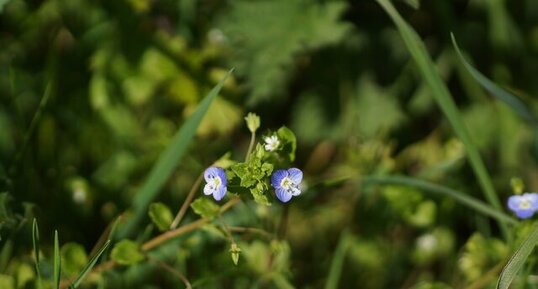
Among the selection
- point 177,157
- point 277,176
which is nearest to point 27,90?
point 177,157

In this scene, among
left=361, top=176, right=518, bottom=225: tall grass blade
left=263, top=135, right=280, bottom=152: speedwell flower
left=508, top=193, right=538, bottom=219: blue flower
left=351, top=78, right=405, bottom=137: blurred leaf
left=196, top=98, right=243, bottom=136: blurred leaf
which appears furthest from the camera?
left=351, top=78, right=405, bottom=137: blurred leaf

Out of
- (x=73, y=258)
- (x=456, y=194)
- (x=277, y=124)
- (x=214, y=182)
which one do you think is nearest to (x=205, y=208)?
(x=214, y=182)

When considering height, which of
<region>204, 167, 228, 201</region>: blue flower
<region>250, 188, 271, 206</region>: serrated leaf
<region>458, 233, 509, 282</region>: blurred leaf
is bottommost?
<region>458, 233, 509, 282</region>: blurred leaf

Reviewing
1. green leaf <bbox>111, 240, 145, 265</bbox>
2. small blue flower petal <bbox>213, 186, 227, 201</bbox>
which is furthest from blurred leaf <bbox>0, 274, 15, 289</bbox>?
small blue flower petal <bbox>213, 186, 227, 201</bbox>

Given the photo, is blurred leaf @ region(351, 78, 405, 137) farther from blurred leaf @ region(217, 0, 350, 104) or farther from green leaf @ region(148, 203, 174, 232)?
green leaf @ region(148, 203, 174, 232)

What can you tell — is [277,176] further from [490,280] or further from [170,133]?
[170,133]

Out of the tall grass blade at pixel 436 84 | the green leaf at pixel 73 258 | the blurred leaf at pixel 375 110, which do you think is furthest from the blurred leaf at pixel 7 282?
the blurred leaf at pixel 375 110

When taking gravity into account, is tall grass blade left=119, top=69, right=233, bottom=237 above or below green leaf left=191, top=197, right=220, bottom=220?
above
